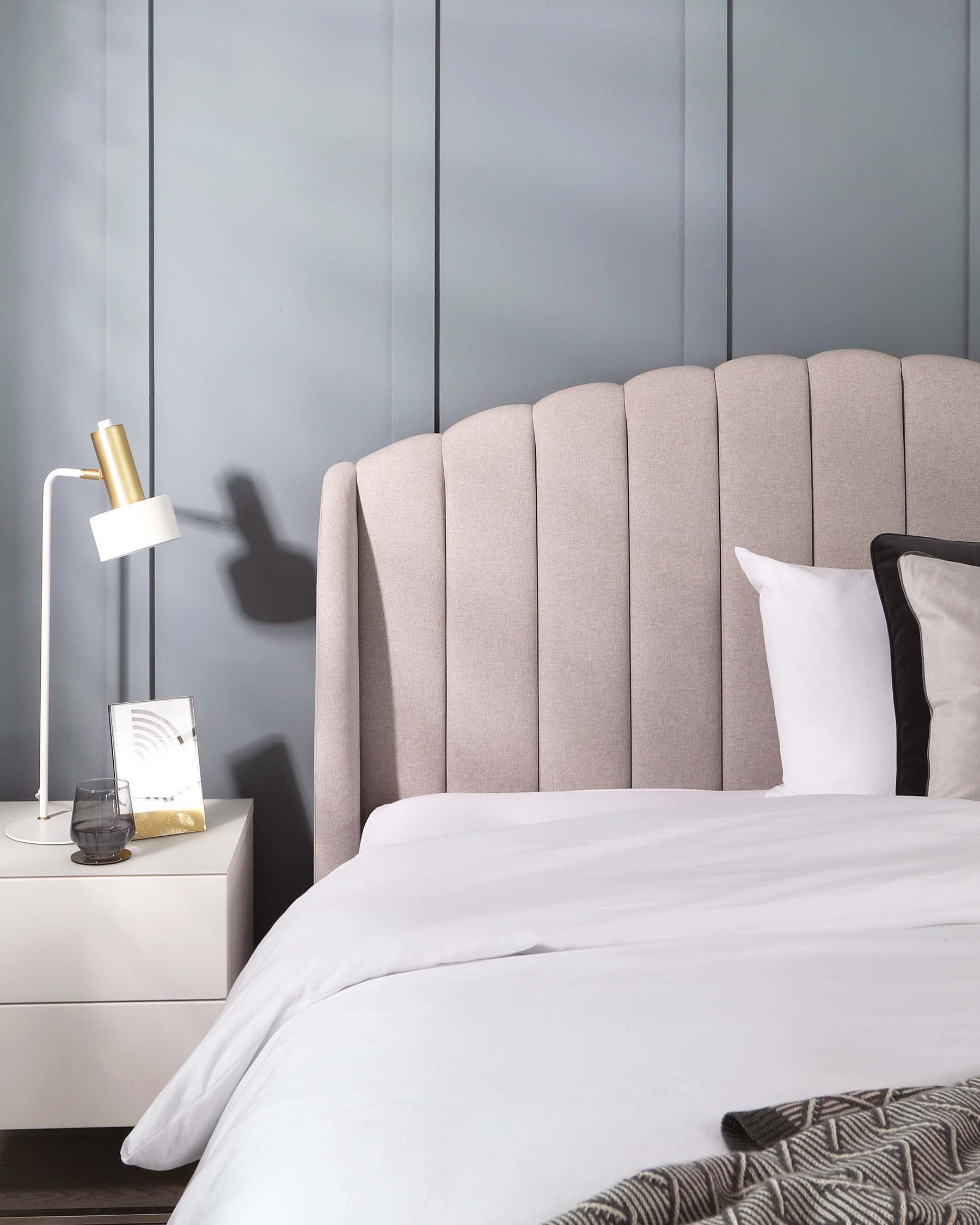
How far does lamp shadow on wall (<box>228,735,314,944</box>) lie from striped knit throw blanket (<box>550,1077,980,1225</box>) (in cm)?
140

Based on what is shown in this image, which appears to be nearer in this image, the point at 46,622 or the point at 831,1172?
the point at 831,1172

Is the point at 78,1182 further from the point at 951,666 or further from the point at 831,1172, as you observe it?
the point at 951,666

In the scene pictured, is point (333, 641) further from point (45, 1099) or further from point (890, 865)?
point (890, 865)

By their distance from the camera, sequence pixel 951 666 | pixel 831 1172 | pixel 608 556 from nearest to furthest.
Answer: pixel 831 1172 < pixel 951 666 < pixel 608 556

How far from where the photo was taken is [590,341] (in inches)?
74.3

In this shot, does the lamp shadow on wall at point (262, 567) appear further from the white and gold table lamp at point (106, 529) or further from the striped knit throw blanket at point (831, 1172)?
the striped knit throw blanket at point (831, 1172)

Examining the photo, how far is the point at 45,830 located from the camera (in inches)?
63.1

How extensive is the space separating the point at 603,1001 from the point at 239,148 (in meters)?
1.74

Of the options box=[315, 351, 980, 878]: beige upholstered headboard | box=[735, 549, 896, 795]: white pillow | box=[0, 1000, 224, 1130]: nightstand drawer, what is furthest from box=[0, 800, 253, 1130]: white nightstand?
Answer: box=[735, 549, 896, 795]: white pillow

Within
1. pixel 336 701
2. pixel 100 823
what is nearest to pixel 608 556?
pixel 336 701

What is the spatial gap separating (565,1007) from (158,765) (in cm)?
110

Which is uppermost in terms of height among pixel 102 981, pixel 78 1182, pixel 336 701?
pixel 336 701

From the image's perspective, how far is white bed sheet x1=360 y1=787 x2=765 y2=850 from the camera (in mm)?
1444

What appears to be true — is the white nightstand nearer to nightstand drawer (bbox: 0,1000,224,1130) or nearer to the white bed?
nightstand drawer (bbox: 0,1000,224,1130)
